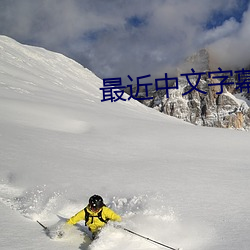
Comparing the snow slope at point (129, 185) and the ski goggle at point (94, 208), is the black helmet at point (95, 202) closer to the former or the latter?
the ski goggle at point (94, 208)

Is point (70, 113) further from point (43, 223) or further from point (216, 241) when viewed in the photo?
point (216, 241)

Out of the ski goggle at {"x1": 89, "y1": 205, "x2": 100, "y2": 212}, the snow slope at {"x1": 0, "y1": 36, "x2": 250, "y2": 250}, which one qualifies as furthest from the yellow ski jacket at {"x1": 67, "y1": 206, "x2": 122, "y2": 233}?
the snow slope at {"x1": 0, "y1": 36, "x2": 250, "y2": 250}

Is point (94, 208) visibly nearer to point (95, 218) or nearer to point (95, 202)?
→ point (95, 202)

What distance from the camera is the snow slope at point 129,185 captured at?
A: 513cm

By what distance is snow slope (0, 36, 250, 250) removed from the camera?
5.13 metres

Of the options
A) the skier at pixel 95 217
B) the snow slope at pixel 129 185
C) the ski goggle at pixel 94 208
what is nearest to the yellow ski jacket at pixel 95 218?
the skier at pixel 95 217

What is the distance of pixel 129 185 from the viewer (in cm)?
761

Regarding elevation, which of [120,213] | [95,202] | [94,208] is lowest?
[120,213]

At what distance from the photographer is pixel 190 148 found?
12289 mm

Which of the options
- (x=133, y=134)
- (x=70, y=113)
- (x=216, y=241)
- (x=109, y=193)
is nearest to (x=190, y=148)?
(x=133, y=134)

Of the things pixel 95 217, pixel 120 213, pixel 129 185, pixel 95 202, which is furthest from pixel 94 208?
pixel 129 185

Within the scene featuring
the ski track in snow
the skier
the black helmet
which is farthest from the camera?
the skier

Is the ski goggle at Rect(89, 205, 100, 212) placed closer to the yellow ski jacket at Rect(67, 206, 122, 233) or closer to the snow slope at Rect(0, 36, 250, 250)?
the yellow ski jacket at Rect(67, 206, 122, 233)

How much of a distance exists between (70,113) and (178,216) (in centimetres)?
1481
